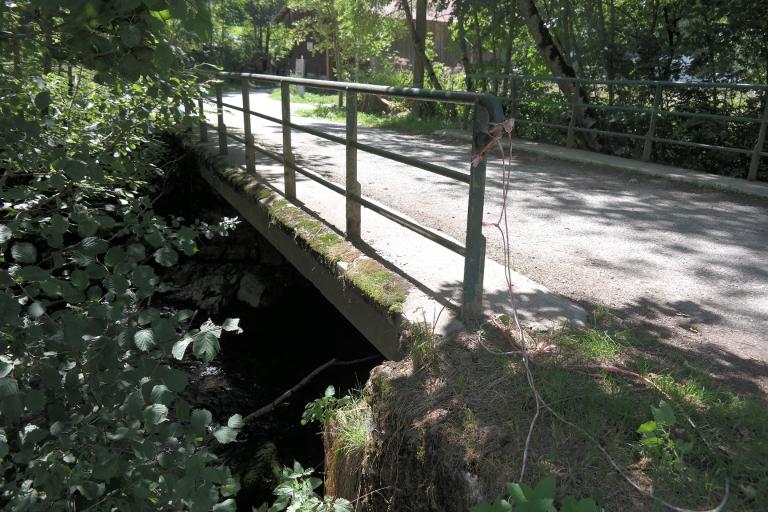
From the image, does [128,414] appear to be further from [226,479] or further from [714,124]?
[714,124]

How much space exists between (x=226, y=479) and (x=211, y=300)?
6.17 metres

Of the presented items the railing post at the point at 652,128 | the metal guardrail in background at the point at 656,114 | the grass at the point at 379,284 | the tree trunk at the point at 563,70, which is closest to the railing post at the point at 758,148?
the metal guardrail in background at the point at 656,114

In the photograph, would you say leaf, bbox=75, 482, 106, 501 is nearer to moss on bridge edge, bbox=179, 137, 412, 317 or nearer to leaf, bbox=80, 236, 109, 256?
leaf, bbox=80, 236, 109, 256

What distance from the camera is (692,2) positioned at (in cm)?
1002

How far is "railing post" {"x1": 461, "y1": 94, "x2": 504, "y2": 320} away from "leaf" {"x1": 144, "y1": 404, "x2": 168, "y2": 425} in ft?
5.29

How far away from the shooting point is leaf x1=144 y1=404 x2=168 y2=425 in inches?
76.6

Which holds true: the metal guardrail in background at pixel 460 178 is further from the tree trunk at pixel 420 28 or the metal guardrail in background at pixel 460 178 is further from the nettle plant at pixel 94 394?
the tree trunk at pixel 420 28

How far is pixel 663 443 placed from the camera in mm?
2240

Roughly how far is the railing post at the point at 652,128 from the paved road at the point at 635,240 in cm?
94

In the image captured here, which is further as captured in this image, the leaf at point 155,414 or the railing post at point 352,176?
the railing post at point 352,176

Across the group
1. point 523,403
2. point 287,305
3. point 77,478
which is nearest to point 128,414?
point 77,478

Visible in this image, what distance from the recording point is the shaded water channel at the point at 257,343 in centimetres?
522

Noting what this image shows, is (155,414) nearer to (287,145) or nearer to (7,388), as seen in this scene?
(7,388)

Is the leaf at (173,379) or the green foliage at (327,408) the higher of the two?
the leaf at (173,379)
